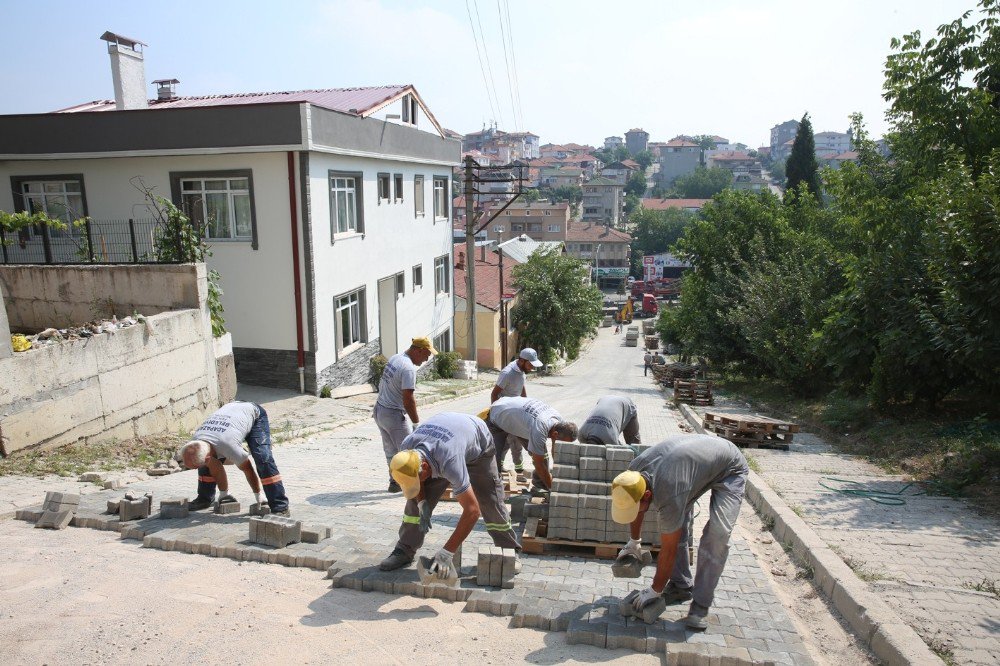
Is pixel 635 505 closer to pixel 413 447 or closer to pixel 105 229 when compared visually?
pixel 413 447

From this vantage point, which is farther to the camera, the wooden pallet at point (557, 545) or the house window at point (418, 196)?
the house window at point (418, 196)

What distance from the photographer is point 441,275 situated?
24.2 m

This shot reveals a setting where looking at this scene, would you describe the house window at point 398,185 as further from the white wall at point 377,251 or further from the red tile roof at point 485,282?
the red tile roof at point 485,282

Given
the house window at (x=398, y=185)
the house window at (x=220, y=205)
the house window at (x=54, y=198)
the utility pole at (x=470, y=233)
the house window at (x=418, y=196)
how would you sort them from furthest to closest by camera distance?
the utility pole at (x=470, y=233) → the house window at (x=418, y=196) → the house window at (x=398, y=185) → the house window at (x=54, y=198) → the house window at (x=220, y=205)

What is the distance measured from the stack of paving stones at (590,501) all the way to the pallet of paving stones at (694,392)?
37.5 feet

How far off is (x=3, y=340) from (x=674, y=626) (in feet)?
24.8

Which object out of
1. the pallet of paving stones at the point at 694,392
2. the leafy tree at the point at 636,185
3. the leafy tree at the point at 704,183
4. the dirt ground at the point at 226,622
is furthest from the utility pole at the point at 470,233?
the leafy tree at the point at 636,185

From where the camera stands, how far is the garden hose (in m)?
7.41

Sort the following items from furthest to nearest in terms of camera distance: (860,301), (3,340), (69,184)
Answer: (69,184) < (860,301) < (3,340)

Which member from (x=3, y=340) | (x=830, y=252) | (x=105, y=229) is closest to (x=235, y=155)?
(x=105, y=229)

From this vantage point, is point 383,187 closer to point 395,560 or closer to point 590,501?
point 590,501

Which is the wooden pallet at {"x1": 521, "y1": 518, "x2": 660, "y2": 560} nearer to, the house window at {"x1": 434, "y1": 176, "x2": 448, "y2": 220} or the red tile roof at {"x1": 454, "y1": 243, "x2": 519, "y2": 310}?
the house window at {"x1": 434, "y1": 176, "x2": 448, "y2": 220}

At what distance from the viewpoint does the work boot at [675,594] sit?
4.88 meters

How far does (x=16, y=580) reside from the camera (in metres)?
4.91
